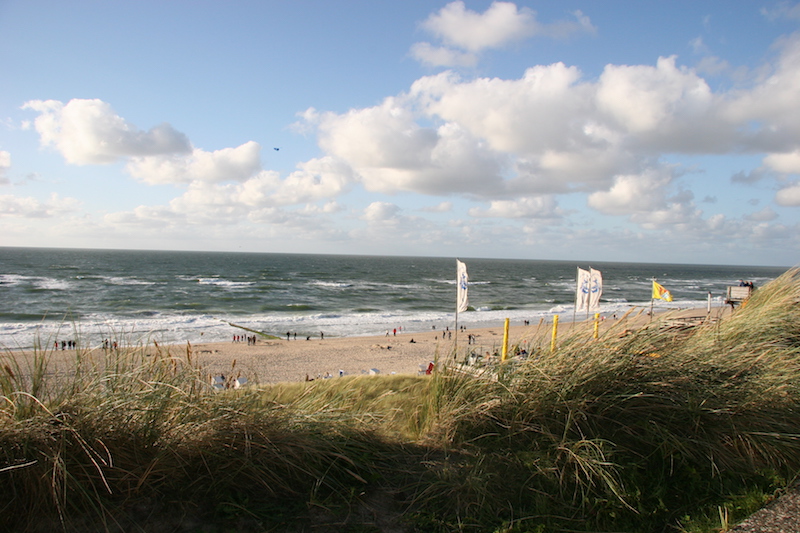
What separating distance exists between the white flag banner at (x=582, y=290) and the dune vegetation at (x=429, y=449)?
11.4m

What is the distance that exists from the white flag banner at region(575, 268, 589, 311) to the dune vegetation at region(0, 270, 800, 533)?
37.5 ft

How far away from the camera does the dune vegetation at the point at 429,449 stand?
2.57m

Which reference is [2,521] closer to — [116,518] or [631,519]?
[116,518]

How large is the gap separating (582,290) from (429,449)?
13.3m

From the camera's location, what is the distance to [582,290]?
50.4ft

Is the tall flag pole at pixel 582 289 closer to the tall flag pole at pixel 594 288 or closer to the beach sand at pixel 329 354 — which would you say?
the tall flag pole at pixel 594 288

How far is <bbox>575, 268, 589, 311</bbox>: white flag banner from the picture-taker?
15.1 metres

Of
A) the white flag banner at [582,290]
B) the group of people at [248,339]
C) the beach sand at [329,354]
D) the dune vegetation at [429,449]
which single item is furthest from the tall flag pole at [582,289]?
the group of people at [248,339]

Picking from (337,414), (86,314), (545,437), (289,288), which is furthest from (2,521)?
(289,288)

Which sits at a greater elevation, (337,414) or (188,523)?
(337,414)

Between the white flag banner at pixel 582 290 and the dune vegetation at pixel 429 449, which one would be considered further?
the white flag banner at pixel 582 290

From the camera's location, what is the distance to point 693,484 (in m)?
3.01

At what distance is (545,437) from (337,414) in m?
1.55

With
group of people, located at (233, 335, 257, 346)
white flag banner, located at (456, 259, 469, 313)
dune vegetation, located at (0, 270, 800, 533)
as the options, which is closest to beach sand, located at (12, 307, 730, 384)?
group of people, located at (233, 335, 257, 346)
